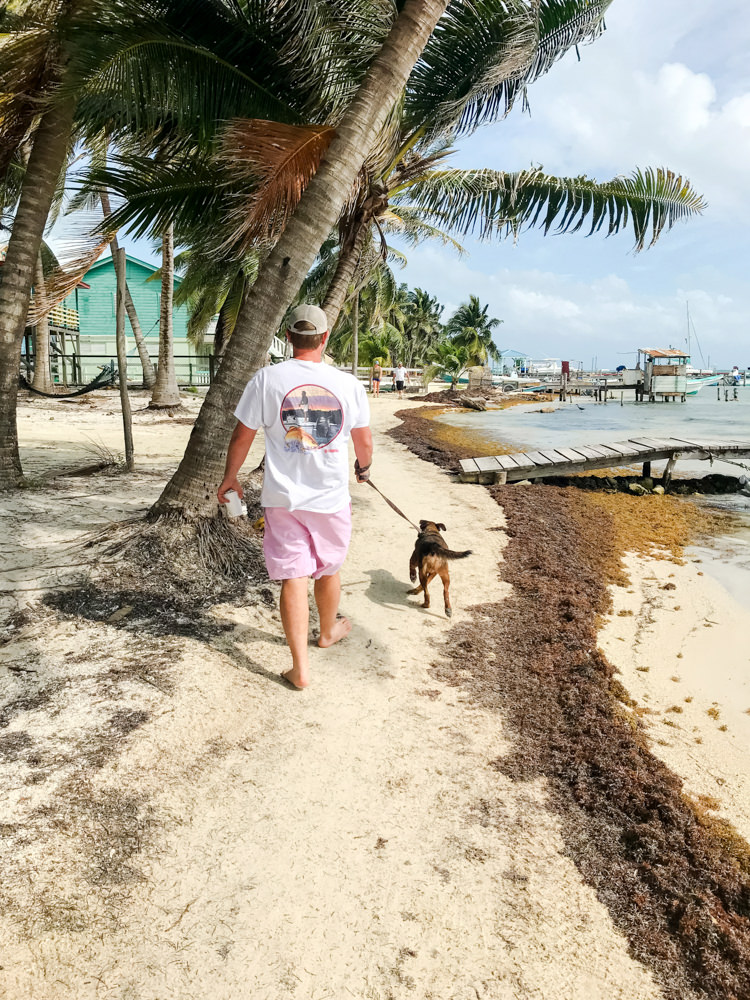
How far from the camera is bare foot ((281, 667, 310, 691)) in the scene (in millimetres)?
3703

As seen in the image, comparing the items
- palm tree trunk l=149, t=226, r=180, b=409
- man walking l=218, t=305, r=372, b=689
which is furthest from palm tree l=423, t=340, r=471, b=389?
man walking l=218, t=305, r=372, b=689

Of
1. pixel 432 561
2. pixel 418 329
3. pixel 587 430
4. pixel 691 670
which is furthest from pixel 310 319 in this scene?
pixel 418 329

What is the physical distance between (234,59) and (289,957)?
740cm

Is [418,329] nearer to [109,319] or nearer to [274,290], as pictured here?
[109,319]

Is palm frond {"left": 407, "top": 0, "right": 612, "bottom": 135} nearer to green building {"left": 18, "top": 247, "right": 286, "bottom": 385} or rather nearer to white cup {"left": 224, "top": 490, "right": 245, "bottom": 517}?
white cup {"left": 224, "top": 490, "right": 245, "bottom": 517}

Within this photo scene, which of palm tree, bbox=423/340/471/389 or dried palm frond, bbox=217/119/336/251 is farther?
palm tree, bbox=423/340/471/389

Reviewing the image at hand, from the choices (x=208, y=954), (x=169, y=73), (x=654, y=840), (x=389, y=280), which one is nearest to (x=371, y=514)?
(x=169, y=73)

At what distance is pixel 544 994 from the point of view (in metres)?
2.01

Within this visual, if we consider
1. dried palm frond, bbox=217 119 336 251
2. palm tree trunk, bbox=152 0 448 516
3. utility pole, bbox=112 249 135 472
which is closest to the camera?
palm tree trunk, bbox=152 0 448 516

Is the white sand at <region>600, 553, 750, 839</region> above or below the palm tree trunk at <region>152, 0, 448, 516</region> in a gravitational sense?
below

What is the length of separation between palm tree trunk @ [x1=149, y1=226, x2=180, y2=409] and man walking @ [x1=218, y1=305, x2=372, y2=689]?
613 inches

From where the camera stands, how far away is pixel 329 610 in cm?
401

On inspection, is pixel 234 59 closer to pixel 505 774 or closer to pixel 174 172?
pixel 174 172

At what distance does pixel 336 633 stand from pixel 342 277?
564cm
